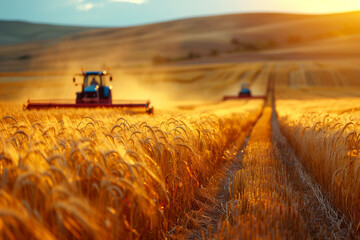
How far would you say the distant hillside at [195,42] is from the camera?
80.9 metres

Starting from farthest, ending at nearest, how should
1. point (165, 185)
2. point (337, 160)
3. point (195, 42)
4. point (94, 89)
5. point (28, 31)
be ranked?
1. point (28, 31)
2. point (195, 42)
3. point (94, 89)
4. point (337, 160)
5. point (165, 185)

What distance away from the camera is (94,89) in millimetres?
16266

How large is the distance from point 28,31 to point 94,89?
133 meters

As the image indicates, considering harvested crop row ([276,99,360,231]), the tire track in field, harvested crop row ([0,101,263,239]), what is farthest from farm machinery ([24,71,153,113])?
harvested crop row ([0,101,263,239])

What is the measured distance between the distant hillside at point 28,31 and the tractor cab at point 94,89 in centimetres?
11331

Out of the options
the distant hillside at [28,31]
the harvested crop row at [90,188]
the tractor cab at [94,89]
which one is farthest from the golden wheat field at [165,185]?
the distant hillside at [28,31]

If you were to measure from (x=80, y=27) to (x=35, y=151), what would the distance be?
489 feet

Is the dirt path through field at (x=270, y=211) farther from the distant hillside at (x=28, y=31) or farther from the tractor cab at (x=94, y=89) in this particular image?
the distant hillside at (x=28, y=31)

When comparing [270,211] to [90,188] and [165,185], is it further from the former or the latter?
[90,188]

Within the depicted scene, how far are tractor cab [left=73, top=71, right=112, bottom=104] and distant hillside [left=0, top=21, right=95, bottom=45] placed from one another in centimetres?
11331

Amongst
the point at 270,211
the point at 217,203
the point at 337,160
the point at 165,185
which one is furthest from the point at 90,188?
the point at 337,160

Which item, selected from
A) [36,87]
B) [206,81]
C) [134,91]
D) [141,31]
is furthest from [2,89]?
[141,31]

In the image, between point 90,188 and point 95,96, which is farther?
point 95,96

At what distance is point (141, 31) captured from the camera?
4882 inches
